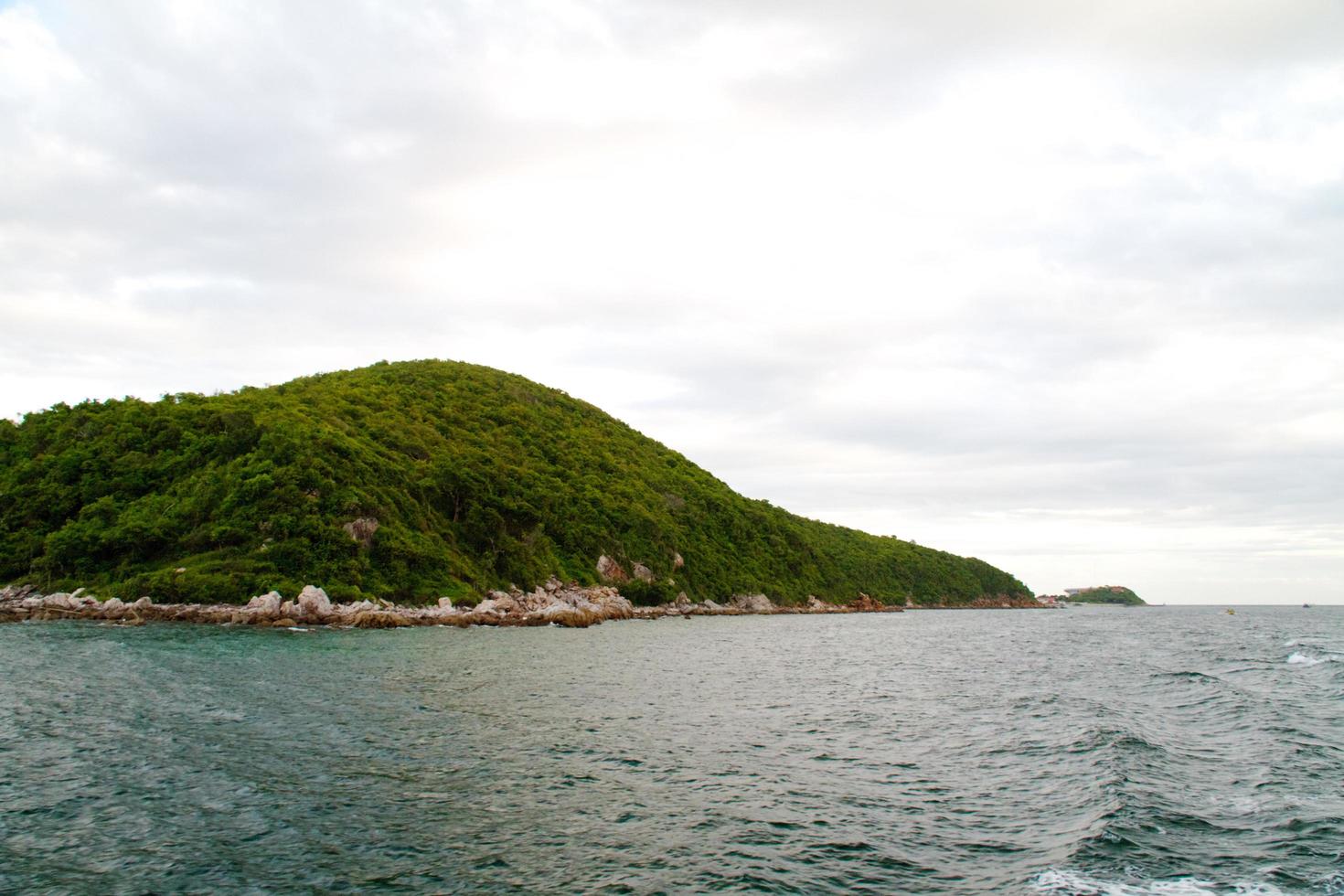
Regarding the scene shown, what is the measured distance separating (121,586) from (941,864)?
267ft

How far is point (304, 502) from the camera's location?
88062 mm

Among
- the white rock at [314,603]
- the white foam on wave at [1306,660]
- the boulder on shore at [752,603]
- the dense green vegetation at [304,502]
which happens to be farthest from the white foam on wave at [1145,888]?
the boulder on shore at [752,603]

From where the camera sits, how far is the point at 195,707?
28.8 meters

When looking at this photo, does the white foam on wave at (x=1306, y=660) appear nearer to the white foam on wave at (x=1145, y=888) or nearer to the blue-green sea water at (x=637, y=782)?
the blue-green sea water at (x=637, y=782)

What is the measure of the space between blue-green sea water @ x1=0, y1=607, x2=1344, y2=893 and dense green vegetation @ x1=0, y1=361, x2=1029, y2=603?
4022cm

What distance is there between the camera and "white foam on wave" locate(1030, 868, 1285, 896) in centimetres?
1387

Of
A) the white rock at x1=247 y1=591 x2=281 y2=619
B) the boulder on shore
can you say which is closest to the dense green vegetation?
the white rock at x1=247 y1=591 x2=281 y2=619

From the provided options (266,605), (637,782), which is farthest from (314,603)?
(637,782)

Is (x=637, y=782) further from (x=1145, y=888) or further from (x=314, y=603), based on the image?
(x=314, y=603)

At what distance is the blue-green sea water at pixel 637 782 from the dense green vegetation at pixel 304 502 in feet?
132

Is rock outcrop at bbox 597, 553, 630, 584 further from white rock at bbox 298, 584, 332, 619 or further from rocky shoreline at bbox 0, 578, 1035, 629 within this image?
white rock at bbox 298, 584, 332, 619

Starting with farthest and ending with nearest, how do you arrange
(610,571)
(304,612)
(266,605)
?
(610,571), (304,612), (266,605)

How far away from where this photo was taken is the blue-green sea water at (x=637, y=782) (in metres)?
14.8

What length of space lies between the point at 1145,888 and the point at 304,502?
290 ft
